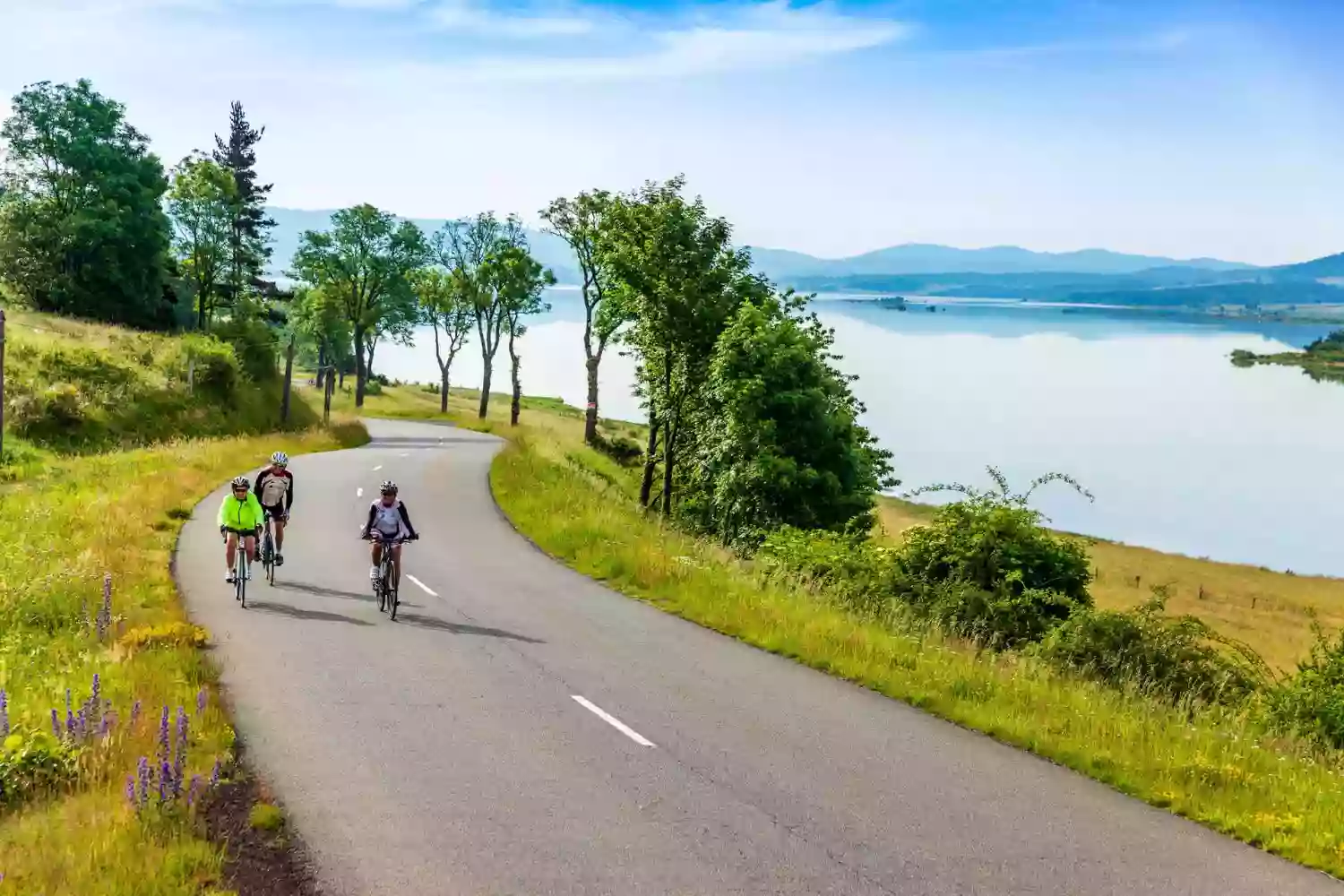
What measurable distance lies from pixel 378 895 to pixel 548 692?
478 cm

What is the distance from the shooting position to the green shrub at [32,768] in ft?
25.2

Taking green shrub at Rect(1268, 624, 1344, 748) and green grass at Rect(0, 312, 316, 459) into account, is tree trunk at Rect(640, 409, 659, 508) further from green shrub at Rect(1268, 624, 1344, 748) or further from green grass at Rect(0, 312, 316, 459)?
green shrub at Rect(1268, 624, 1344, 748)

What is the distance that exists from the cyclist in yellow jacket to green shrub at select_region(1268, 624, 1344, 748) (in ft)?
48.5

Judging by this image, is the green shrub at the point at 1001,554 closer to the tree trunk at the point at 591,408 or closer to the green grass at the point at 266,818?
the green grass at the point at 266,818

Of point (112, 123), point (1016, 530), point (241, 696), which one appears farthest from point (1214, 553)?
point (112, 123)

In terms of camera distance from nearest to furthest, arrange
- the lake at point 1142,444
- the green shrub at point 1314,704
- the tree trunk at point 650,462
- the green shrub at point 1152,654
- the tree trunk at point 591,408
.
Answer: the green shrub at point 1314,704, the green shrub at point 1152,654, the tree trunk at point 650,462, the tree trunk at point 591,408, the lake at point 1142,444

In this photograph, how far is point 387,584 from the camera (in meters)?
15.0

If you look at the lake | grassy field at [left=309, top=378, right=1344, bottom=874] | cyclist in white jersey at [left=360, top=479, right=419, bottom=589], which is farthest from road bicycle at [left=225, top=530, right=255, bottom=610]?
the lake

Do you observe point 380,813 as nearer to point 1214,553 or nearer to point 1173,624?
point 1173,624

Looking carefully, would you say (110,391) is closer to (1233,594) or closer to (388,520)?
(388,520)

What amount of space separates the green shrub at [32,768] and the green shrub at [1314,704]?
42.6ft

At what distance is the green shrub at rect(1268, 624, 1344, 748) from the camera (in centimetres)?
1265

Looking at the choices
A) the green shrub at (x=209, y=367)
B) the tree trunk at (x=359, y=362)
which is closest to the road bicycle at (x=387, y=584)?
the green shrub at (x=209, y=367)

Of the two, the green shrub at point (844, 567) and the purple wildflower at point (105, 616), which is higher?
the purple wildflower at point (105, 616)
